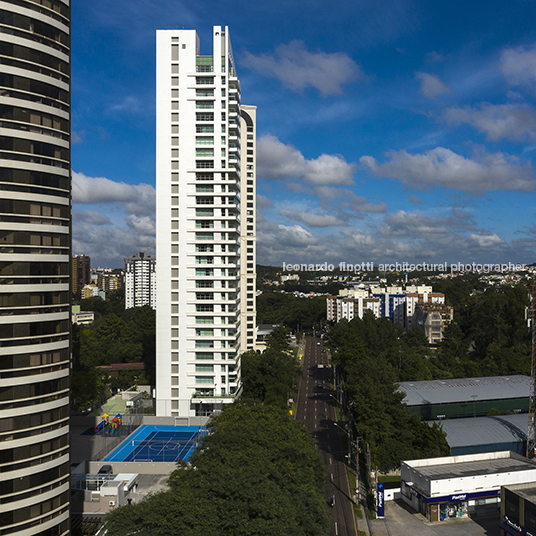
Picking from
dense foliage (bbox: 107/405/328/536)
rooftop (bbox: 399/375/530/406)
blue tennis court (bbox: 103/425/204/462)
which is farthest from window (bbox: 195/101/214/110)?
rooftop (bbox: 399/375/530/406)

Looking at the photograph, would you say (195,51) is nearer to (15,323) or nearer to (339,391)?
(15,323)

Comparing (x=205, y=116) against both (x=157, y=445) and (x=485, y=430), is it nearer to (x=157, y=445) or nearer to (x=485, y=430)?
(x=157, y=445)

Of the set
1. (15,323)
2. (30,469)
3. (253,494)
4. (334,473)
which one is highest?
(15,323)

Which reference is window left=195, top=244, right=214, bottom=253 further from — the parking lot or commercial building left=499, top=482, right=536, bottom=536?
commercial building left=499, top=482, right=536, bottom=536

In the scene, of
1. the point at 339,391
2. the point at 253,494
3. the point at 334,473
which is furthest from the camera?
the point at 339,391

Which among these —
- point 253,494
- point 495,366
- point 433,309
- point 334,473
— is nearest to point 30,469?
point 253,494
